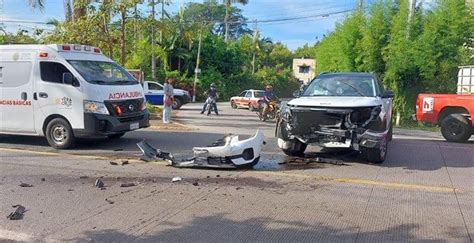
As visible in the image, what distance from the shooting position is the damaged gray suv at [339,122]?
845cm

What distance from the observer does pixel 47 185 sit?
22.7 feet

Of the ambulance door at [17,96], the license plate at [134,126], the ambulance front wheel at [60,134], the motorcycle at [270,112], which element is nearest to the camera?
the ambulance front wheel at [60,134]

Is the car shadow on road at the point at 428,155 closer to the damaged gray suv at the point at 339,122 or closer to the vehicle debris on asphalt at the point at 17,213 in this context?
the damaged gray suv at the point at 339,122

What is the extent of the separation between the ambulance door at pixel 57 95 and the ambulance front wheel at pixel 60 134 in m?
0.14

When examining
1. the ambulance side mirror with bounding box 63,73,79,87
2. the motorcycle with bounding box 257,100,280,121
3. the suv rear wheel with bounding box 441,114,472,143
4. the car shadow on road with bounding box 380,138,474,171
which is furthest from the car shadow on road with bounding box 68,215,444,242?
the motorcycle with bounding box 257,100,280,121

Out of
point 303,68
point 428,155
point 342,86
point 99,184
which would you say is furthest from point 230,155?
point 303,68

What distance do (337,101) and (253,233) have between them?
14.4ft

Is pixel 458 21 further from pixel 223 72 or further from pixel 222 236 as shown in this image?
pixel 223 72

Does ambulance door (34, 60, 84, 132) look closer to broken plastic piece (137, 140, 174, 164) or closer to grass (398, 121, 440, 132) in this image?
broken plastic piece (137, 140, 174, 164)

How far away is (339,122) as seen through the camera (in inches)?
337

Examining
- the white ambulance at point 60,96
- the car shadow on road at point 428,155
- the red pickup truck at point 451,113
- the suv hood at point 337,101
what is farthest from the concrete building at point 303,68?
the suv hood at point 337,101

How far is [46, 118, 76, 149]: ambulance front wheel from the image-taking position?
1027 centimetres

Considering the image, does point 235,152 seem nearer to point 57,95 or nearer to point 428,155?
point 57,95

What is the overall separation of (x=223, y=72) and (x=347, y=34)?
83.2ft
